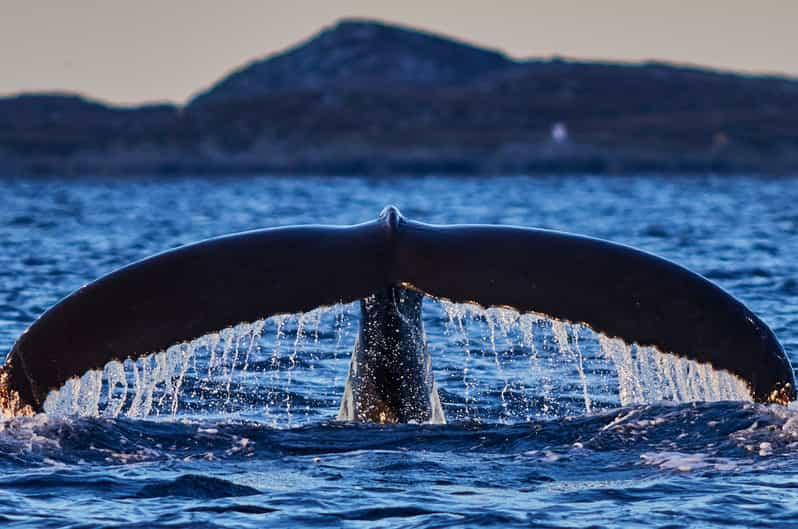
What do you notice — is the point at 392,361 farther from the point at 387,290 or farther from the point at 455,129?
the point at 455,129

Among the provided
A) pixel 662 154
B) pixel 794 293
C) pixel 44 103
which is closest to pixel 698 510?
pixel 794 293

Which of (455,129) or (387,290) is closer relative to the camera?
(387,290)

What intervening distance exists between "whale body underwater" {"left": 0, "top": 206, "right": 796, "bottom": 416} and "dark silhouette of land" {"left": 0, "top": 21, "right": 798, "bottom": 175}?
96749 mm

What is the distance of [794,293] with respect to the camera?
18312 millimetres

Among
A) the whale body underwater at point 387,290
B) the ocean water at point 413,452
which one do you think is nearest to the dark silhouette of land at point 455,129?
the ocean water at point 413,452

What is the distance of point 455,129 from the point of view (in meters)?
135

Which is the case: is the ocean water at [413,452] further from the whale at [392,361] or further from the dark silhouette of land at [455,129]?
the dark silhouette of land at [455,129]

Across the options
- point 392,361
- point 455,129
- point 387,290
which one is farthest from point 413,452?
point 455,129

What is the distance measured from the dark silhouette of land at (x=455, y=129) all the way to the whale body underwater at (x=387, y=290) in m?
96.7

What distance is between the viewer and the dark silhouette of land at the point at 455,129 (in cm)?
11125

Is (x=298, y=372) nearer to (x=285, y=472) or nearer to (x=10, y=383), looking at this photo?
(x=285, y=472)

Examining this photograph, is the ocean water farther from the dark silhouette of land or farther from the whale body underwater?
the dark silhouette of land

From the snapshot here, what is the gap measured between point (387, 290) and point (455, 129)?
12840 centimetres

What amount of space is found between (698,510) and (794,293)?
11546 mm
